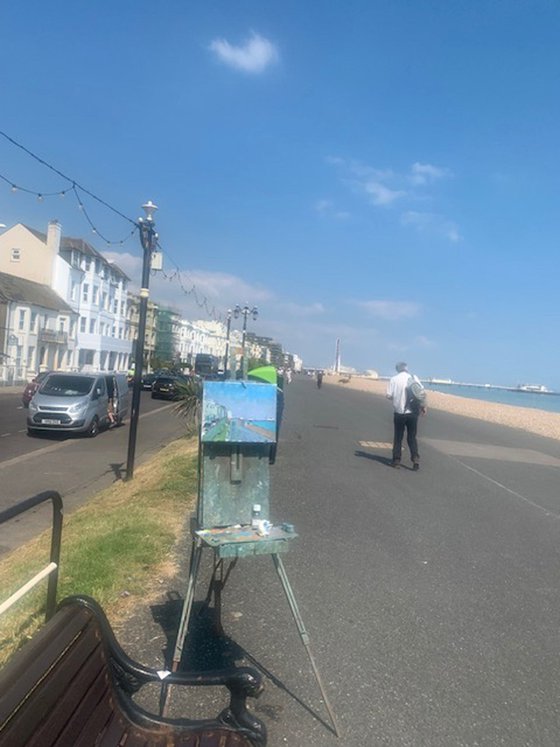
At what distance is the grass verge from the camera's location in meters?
4.53

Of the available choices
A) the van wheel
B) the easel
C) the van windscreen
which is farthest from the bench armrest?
the van windscreen

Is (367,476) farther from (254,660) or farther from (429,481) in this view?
(254,660)

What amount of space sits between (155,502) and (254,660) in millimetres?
4393

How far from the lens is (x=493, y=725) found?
11.1 ft

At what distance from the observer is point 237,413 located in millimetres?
3695

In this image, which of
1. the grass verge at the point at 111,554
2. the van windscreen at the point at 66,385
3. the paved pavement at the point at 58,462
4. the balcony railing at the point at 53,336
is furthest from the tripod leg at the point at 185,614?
the balcony railing at the point at 53,336

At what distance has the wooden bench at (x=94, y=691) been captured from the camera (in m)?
2.02

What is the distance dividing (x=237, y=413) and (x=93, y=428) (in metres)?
16.2

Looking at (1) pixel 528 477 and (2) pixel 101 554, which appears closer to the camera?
(2) pixel 101 554

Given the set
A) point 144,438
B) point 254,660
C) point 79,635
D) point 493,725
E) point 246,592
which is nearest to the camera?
point 79,635

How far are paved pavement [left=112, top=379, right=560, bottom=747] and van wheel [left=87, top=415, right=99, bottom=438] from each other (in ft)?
35.9

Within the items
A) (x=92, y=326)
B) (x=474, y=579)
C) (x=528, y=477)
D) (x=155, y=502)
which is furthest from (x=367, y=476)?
(x=92, y=326)

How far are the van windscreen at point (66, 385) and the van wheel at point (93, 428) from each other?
0.89 metres

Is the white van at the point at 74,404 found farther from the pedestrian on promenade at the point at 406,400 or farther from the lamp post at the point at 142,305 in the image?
the pedestrian on promenade at the point at 406,400
